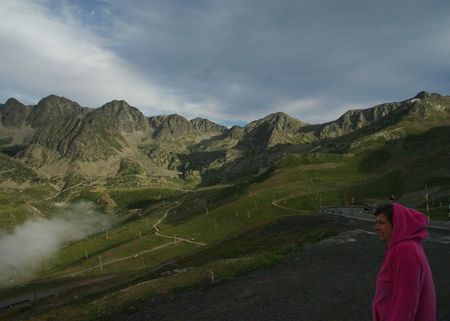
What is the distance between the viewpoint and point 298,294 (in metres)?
25.7

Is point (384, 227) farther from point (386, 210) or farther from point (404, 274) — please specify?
point (404, 274)

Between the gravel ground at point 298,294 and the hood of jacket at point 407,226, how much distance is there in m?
14.4

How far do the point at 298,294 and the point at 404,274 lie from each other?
1915 centimetres

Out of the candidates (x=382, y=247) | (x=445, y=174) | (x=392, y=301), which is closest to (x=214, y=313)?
(x=392, y=301)

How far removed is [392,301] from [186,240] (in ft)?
513

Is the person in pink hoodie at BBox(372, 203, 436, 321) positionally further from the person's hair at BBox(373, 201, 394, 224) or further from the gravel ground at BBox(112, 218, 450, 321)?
the gravel ground at BBox(112, 218, 450, 321)

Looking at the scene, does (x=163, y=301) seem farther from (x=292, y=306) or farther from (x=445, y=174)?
(x=445, y=174)

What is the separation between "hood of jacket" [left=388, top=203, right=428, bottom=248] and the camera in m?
7.93

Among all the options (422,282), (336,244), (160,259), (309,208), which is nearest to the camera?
(422,282)

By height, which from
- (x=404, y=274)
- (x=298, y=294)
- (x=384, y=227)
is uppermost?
(x=384, y=227)

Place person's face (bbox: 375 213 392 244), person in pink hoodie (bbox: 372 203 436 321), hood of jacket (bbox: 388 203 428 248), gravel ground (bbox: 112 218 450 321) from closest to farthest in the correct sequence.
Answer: person in pink hoodie (bbox: 372 203 436 321), hood of jacket (bbox: 388 203 428 248), person's face (bbox: 375 213 392 244), gravel ground (bbox: 112 218 450 321)

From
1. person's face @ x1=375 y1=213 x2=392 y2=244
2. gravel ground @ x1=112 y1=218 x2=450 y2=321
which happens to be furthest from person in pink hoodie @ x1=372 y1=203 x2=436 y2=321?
gravel ground @ x1=112 y1=218 x2=450 y2=321

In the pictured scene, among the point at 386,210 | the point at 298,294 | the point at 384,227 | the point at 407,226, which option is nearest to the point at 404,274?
the point at 407,226

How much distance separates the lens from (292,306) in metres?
23.4
